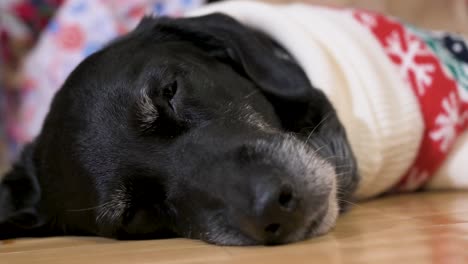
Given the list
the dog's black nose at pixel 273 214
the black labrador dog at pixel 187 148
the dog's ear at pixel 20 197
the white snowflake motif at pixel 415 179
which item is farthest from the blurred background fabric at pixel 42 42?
the dog's black nose at pixel 273 214

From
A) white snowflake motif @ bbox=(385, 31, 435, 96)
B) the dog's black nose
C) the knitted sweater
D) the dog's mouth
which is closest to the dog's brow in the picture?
the dog's mouth

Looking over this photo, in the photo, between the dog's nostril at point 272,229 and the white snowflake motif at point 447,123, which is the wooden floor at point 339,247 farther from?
the white snowflake motif at point 447,123

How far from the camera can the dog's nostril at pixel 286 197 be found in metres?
1.33

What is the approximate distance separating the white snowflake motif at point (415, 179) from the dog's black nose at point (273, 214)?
103 centimetres

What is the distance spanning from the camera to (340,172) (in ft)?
6.20

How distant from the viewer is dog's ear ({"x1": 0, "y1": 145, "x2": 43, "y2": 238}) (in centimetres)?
191

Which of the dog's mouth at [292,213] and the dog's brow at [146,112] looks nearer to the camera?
the dog's mouth at [292,213]

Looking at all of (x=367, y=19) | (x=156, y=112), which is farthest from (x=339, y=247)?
(x=367, y=19)

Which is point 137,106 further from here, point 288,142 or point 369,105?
point 369,105

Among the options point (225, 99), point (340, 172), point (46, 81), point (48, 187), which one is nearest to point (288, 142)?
point (225, 99)

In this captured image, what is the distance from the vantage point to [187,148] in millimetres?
1571

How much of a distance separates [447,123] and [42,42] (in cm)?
236

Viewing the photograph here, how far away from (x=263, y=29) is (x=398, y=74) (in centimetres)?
51

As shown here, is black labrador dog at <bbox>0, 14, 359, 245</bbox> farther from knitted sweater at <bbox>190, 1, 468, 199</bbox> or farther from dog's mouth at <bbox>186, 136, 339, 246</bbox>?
knitted sweater at <bbox>190, 1, 468, 199</bbox>
